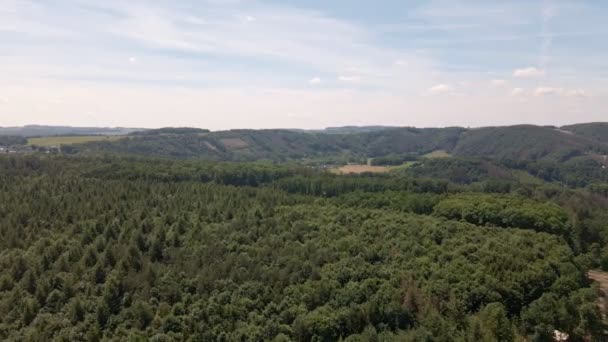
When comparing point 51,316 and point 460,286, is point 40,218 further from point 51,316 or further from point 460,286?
point 460,286

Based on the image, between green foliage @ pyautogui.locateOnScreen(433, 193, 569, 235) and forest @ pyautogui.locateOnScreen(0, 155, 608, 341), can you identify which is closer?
forest @ pyautogui.locateOnScreen(0, 155, 608, 341)

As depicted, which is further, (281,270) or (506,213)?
(506,213)

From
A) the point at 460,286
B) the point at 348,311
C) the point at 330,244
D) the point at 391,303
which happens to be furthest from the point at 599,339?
the point at 330,244

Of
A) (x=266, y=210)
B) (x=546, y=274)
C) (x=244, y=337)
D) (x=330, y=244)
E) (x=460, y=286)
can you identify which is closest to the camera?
(x=244, y=337)

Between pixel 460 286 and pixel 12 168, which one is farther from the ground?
pixel 12 168

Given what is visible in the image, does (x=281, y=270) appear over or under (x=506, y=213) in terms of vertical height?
under

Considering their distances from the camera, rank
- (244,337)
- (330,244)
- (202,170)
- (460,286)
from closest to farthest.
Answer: (244,337) → (460,286) → (330,244) → (202,170)

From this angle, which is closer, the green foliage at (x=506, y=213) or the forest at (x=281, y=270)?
the forest at (x=281, y=270)

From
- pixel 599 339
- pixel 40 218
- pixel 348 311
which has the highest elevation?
pixel 40 218
